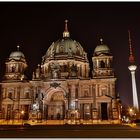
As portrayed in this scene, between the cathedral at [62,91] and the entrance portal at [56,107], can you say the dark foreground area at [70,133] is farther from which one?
the entrance portal at [56,107]

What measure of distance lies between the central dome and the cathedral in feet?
0.60

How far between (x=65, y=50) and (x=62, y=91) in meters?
8.92

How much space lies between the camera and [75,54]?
4669cm

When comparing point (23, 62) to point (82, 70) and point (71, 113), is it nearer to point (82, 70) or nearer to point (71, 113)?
point (82, 70)

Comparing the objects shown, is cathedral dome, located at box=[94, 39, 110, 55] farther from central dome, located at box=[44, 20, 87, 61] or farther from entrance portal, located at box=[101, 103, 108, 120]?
entrance portal, located at box=[101, 103, 108, 120]

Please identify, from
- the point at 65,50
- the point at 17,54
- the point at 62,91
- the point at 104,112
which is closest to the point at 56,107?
the point at 62,91

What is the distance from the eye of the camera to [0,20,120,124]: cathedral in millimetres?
38625

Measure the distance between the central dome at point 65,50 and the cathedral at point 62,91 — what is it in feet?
0.60

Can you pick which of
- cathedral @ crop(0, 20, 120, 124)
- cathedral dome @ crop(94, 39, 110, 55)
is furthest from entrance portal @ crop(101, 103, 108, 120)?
cathedral dome @ crop(94, 39, 110, 55)

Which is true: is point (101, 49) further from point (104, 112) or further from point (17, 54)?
point (17, 54)

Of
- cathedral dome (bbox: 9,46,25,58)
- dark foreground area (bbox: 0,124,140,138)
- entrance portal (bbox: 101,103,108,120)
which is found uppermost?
cathedral dome (bbox: 9,46,25,58)

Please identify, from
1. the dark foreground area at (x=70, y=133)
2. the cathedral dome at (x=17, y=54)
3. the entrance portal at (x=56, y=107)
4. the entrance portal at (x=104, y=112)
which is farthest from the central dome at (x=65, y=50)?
the dark foreground area at (x=70, y=133)

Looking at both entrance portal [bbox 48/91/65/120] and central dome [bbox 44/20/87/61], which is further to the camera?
central dome [bbox 44/20/87/61]

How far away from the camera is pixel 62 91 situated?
135 feet
